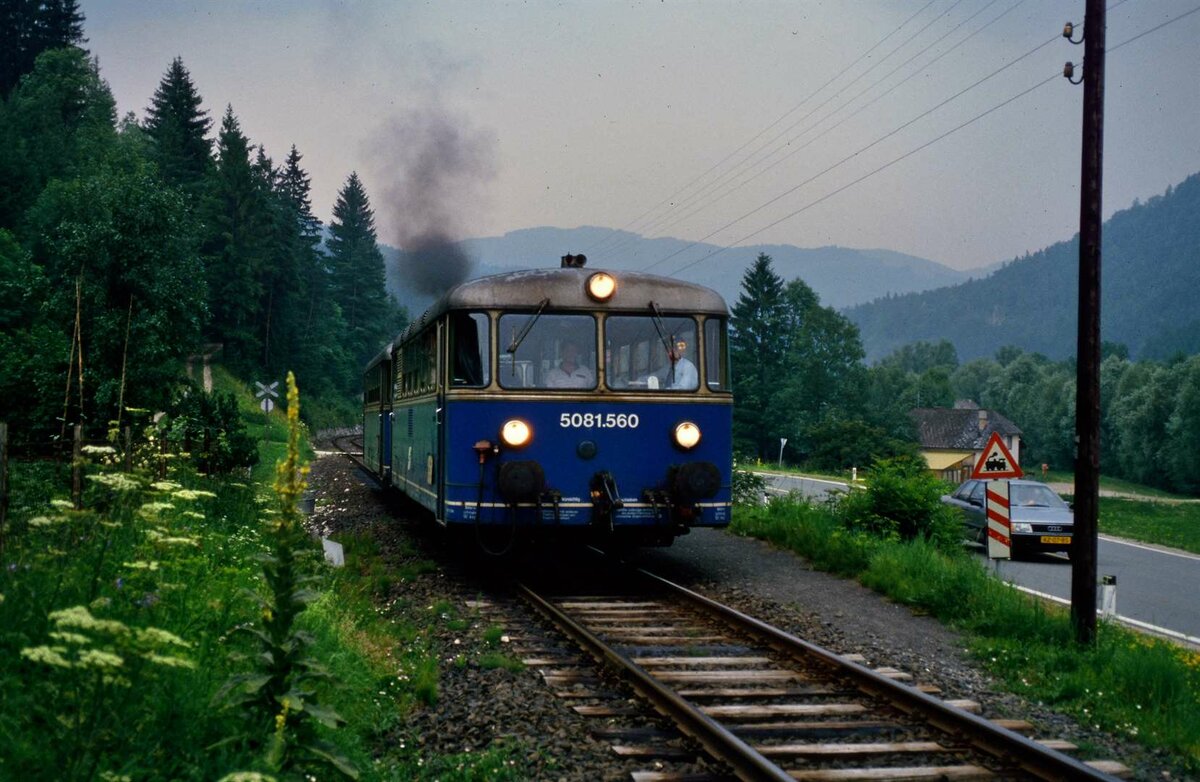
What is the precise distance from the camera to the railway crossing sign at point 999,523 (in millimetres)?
12438

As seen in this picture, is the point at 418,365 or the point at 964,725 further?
the point at 418,365

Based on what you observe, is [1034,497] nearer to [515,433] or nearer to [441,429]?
[515,433]

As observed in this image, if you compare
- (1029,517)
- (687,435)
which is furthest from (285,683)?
(1029,517)

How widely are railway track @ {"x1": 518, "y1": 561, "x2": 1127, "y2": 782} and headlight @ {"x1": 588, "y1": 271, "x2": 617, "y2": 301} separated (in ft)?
10.8

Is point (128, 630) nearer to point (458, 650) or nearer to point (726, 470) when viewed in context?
point (458, 650)

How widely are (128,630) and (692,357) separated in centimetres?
806

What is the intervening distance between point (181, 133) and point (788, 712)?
67211mm

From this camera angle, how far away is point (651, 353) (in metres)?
10.9

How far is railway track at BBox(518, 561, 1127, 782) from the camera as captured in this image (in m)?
5.33

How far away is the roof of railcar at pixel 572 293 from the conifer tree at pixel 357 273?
78.6 metres

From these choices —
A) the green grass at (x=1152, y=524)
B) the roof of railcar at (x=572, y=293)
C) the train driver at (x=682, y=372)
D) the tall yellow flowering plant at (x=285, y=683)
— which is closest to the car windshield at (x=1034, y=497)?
the green grass at (x=1152, y=524)

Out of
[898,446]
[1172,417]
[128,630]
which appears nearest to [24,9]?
[898,446]

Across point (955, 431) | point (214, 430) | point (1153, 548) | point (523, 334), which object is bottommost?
point (1153, 548)

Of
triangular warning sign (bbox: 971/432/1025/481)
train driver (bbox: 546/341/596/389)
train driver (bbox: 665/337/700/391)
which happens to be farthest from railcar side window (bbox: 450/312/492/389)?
triangular warning sign (bbox: 971/432/1025/481)
